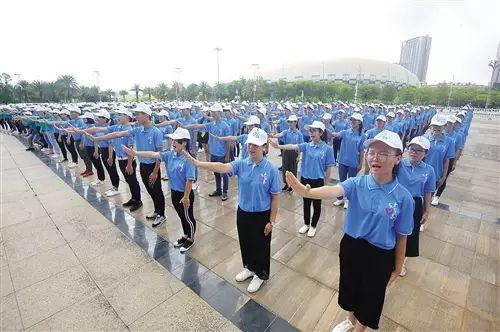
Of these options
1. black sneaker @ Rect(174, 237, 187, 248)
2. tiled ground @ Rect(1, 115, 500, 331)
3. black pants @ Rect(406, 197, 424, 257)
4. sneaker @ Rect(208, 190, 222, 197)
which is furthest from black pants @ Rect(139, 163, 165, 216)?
black pants @ Rect(406, 197, 424, 257)

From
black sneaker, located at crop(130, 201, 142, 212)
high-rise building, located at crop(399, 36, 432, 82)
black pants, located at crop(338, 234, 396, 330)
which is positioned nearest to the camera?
black pants, located at crop(338, 234, 396, 330)

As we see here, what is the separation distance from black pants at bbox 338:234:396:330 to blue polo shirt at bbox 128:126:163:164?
150 inches

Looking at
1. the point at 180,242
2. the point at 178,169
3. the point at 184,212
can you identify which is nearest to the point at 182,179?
the point at 178,169

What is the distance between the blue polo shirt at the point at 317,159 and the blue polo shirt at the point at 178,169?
74.6 inches

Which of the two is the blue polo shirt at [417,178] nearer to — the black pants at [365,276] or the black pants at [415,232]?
the black pants at [415,232]

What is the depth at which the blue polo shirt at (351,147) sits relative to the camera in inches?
215

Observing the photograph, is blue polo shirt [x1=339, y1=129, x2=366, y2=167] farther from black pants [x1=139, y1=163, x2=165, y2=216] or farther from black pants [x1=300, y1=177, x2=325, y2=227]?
black pants [x1=139, y1=163, x2=165, y2=216]

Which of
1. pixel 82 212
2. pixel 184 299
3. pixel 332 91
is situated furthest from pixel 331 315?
pixel 332 91

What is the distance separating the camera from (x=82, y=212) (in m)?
5.62

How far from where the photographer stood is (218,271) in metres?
3.70

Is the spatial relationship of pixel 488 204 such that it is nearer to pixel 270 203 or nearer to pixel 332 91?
pixel 270 203

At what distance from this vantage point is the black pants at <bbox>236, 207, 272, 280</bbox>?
123 inches

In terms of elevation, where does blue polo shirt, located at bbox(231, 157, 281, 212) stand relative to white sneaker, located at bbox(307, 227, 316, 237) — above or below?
above

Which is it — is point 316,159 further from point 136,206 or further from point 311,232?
point 136,206
